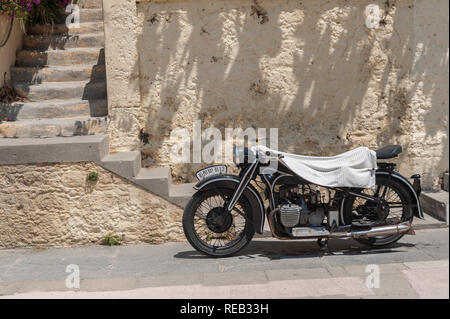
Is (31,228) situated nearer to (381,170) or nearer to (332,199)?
(332,199)

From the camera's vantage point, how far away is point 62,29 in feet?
30.1

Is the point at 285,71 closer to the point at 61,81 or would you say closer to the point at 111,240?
the point at 111,240

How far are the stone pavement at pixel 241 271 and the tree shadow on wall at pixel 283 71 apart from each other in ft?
4.74

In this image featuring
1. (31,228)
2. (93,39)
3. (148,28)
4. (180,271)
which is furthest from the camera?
(93,39)

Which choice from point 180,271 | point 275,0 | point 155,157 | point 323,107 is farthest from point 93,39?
point 180,271

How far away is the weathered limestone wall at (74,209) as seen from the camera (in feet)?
22.4

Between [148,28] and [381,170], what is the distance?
3.25 m

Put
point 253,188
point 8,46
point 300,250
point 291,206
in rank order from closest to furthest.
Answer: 1. point 291,206
2. point 253,188
3. point 300,250
4. point 8,46

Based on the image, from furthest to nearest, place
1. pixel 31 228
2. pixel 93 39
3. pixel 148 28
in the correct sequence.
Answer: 1. pixel 93 39
2. pixel 148 28
3. pixel 31 228

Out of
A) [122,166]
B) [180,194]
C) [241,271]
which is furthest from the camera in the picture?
[180,194]

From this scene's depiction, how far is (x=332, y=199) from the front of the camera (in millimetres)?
6387

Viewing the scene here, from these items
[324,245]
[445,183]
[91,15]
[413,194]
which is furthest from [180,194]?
[91,15]

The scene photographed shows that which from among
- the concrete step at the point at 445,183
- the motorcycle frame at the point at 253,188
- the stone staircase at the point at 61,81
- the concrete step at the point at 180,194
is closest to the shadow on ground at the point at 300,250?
the motorcycle frame at the point at 253,188

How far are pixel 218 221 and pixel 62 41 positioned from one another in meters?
4.29
